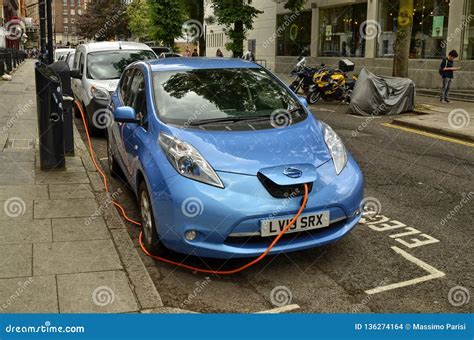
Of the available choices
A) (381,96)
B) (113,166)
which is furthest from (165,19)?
(113,166)

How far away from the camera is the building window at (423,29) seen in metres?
20.5

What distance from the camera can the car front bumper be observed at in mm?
3992

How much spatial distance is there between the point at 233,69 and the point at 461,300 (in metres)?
3.26

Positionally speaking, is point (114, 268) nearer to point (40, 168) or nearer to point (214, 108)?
point (214, 108)

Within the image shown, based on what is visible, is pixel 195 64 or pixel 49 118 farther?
pixel 49 118

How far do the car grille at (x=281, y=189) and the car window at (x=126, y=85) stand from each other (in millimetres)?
2800

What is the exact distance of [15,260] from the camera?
4.29 m

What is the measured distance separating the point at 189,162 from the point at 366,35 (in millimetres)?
22798

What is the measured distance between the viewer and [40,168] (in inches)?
283

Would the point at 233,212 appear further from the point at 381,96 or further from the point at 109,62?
the point at 381,96

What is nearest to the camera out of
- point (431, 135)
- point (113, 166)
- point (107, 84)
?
point (113, 166)

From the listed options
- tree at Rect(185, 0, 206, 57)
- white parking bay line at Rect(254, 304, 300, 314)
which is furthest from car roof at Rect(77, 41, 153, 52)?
tree at Rect(185, 0, 206, 57)

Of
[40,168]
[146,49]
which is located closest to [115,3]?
[146,49]

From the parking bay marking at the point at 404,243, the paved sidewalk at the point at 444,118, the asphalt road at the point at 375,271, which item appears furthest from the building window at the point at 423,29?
the parking bay marking at the point at 404,243
